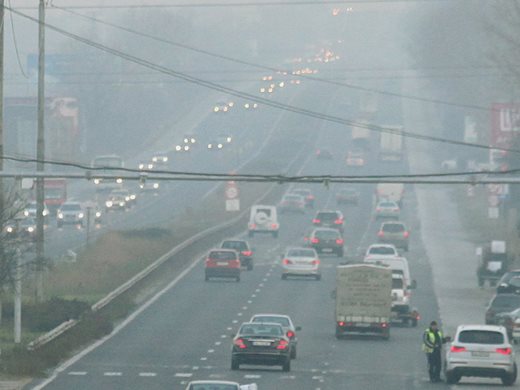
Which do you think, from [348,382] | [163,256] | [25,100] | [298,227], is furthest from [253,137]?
[348,382]

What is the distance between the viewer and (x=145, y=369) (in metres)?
42.1

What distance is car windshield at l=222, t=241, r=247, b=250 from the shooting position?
76.3m

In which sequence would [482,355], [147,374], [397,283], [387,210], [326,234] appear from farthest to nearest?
[387,210] < [326,234] < [397,283] < [147,374] < [482,355]

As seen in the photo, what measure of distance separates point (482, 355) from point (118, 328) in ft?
58.2

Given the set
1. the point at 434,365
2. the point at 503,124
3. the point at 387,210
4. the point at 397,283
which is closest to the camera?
the point at 434,365

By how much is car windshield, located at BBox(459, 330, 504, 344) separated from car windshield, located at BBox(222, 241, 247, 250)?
37306mm

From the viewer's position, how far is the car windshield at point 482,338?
39219 millimetres

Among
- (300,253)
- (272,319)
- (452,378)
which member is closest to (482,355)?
(452,378)

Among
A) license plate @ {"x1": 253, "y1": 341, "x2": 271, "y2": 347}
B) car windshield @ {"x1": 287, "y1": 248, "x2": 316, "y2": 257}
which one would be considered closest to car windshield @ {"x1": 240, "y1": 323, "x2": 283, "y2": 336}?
license plate @ {"x1": 253, "y1": 341, "x2": 271, "y2": 347}

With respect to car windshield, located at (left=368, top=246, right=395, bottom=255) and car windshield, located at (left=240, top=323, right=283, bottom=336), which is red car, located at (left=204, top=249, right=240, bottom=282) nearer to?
car windshield, located at (left=368, top=246, right=395, bottom=255)

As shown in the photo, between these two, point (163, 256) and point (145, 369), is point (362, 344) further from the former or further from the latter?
point (163, 256)

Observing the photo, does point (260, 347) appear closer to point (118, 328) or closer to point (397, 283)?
point (118, 328)

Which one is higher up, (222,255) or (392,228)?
(392,228)

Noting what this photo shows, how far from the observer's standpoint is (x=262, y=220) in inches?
3821
